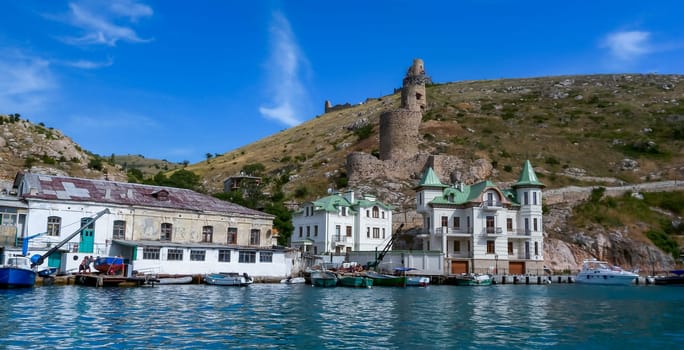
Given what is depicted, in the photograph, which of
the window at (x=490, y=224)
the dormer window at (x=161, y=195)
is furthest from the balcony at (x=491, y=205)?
the dormer window at (x=161, y=195)

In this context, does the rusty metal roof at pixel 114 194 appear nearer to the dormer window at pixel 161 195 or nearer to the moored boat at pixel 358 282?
Answer: the dormer window at pixel 161 195

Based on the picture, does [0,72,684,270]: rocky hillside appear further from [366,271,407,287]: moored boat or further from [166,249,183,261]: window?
[166,249,183,261]: window

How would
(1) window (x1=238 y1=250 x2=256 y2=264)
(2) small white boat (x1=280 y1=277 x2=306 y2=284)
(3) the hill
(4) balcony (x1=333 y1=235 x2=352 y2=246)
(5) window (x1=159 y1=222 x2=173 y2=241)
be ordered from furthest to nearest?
(3) the hill → (4) balcony (x1=333 y1=235 x2=352 y2=246) → (2) small white boat (x1=280 y1=277 x2=306 y2=284) → (1) window (x1=238 y1=250 x2=256 y2=264) → (5) window (x1=159 y1=222 x2=173 y2=241)

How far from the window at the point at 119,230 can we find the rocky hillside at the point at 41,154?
23.0 meters

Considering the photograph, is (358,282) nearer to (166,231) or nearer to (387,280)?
(387,280)

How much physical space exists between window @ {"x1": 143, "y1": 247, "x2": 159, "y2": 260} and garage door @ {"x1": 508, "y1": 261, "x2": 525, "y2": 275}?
3656 centimetres

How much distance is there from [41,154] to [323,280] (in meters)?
41.1

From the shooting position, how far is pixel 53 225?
4194 cm

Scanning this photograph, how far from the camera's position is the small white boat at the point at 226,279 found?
4338cm

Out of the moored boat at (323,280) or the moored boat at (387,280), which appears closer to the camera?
the moored boat at (323,280)

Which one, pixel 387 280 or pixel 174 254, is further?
pixel 387 280

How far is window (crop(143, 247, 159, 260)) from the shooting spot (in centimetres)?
4298

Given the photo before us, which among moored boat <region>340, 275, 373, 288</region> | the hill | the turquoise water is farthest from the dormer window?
the hill

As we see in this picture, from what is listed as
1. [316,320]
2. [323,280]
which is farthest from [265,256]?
[316,320]
